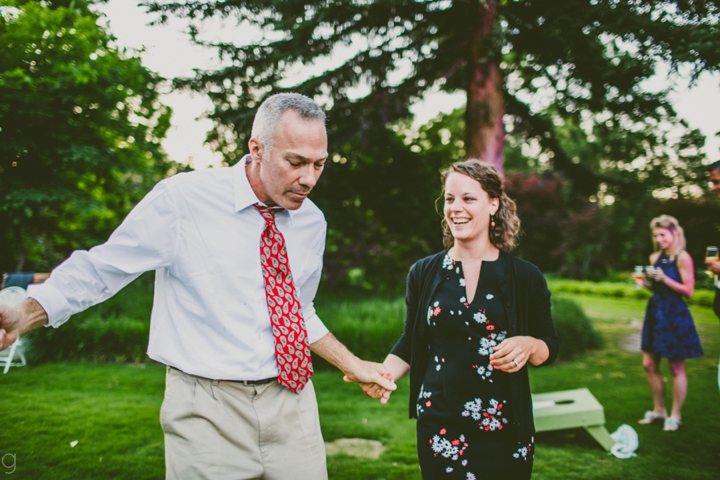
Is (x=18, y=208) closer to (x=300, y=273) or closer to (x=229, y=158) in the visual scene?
(x=229, y=158)

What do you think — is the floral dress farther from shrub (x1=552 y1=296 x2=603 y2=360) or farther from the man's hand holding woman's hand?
shrub (x1=552 y1=296 x2=603 y2=360)

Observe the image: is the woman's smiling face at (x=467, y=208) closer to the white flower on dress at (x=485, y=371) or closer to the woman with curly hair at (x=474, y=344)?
the woman with curly hair at (x=474, y=344)

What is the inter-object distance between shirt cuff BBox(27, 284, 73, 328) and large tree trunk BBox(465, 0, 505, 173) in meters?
6.47

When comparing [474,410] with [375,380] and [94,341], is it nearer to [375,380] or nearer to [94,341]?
[375,380]

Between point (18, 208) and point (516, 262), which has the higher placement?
point (18, 208)

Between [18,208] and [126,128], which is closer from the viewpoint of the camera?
[18,208]

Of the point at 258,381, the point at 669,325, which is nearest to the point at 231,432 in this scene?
the point at 258,381

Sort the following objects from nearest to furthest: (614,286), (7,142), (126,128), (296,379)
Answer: (296,379) → (7,142) → (126,128) → (614,286)

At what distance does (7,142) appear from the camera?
548cm

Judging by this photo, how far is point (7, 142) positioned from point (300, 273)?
4.85 metres

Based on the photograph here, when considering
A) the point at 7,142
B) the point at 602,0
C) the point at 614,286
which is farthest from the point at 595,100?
the point at 614,286

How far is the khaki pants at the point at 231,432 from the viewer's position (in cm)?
205

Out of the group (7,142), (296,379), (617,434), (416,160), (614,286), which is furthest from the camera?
(614,286)

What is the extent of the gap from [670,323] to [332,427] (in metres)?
3.81
